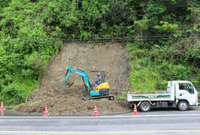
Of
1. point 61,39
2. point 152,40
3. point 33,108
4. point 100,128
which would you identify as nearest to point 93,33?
point 61,39

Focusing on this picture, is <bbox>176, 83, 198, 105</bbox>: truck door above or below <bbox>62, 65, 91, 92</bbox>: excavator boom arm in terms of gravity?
below

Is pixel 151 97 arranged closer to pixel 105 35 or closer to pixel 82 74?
pixel 82 74

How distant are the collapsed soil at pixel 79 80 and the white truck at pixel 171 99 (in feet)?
4.21

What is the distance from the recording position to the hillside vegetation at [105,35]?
21.3m

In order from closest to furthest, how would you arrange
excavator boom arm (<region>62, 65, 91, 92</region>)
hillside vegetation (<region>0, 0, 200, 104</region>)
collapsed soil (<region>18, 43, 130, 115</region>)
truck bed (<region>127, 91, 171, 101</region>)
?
truck bed (<region>127, 91, 171, 101</region>) → collapsed soil (<region>18, 43, 130, 115</region>) → excavator boom arm (<region>62, 65, 91, 92</region>) → hillside vegetation (<region>0, 0, 200, 104</region>)

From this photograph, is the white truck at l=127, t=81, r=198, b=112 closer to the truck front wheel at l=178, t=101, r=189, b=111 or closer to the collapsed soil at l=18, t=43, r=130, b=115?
the truck front wheel at l=178, t=101, r=189, b=111

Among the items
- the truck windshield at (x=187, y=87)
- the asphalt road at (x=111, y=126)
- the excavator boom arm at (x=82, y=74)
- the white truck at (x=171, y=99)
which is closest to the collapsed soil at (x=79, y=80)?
the white truck at (x=171, y=99)

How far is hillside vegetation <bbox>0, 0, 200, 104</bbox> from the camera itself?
70.0 ft

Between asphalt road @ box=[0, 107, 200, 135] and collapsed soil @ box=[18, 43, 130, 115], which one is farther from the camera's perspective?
collapsed soil @ box=[18, 43, 130, 115]

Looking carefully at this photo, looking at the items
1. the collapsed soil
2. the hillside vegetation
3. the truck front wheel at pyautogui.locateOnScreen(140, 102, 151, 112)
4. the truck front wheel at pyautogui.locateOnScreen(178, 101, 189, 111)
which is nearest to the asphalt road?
the truck front wheel at pyautogui.locateOnScreen(178, 101, 189, 111)

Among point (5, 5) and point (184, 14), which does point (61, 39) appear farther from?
point (184, 14)

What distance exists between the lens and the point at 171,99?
1650 centimetres

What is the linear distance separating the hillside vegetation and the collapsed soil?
0.95m

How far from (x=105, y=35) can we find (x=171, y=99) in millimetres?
12065
